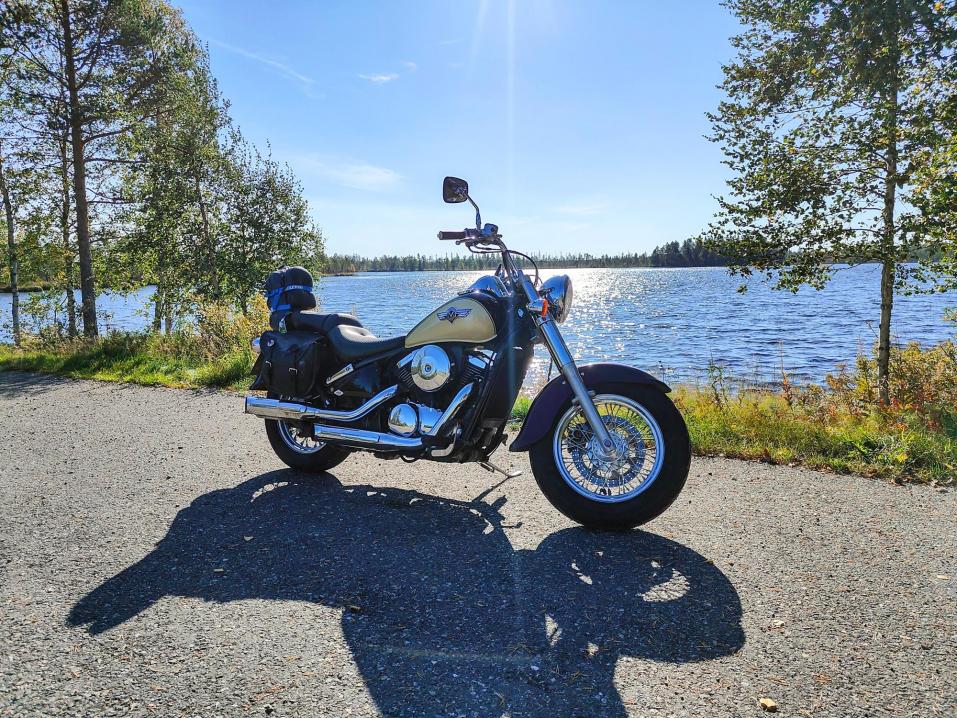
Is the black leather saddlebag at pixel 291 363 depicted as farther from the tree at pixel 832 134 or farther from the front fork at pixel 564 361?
the tree at pixel 832 134

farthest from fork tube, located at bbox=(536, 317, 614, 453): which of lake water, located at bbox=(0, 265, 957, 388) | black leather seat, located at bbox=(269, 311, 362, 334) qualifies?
lake water, located at bbox=(0, 265, 957, 388)

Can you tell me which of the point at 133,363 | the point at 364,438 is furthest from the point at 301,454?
the point at 133,363

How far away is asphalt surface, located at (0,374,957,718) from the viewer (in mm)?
2164

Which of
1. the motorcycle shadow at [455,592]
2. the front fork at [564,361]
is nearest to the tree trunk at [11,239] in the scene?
the motorcycle shadow at [455,592]

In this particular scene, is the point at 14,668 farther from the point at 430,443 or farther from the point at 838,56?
the point at 838,56

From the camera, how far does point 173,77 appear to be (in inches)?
564

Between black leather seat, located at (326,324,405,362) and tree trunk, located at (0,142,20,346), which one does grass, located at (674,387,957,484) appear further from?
tree trunk, located at (0,142,20,346)

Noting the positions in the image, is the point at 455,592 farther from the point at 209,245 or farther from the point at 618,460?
the point at 209,245

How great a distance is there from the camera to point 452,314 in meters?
3.79

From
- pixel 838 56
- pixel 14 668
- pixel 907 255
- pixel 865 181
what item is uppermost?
pixel 838 56

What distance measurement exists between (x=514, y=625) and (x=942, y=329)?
25.4 m

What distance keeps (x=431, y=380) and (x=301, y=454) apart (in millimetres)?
1499

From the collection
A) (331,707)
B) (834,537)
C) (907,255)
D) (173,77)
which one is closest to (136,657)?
(331,707)

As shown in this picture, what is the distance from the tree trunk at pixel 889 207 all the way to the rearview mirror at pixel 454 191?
250 inches
